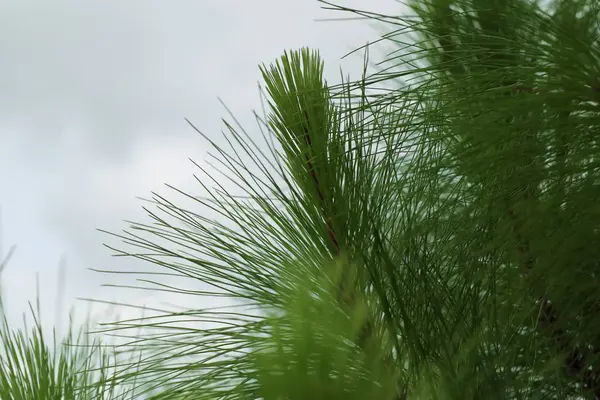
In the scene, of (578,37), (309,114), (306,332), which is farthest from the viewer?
(309,114)

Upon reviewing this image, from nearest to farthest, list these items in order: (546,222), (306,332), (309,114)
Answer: (306,332) < (546,222) < (309,114)

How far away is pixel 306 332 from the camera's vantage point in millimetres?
354

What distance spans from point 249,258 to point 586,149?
1.27ft

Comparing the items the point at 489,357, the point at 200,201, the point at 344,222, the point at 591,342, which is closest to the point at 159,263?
the point at 200,201

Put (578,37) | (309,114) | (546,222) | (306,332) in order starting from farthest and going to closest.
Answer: (309,114) → (546,222) → (578,37) → (306,332)

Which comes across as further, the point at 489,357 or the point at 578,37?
the point at 489,357

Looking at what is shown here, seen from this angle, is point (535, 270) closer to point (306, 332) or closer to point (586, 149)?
point (586, 149)

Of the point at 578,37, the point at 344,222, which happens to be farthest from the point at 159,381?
the point at 578,37

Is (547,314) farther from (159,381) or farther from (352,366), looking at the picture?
(159,381)

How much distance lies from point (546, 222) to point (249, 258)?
332 mm

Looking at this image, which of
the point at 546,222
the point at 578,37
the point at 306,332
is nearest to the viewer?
the point at 306,332

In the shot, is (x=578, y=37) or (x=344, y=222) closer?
(x=578, y=37)

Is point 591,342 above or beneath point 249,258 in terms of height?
beneath

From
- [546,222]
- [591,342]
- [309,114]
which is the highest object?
[309,114]
